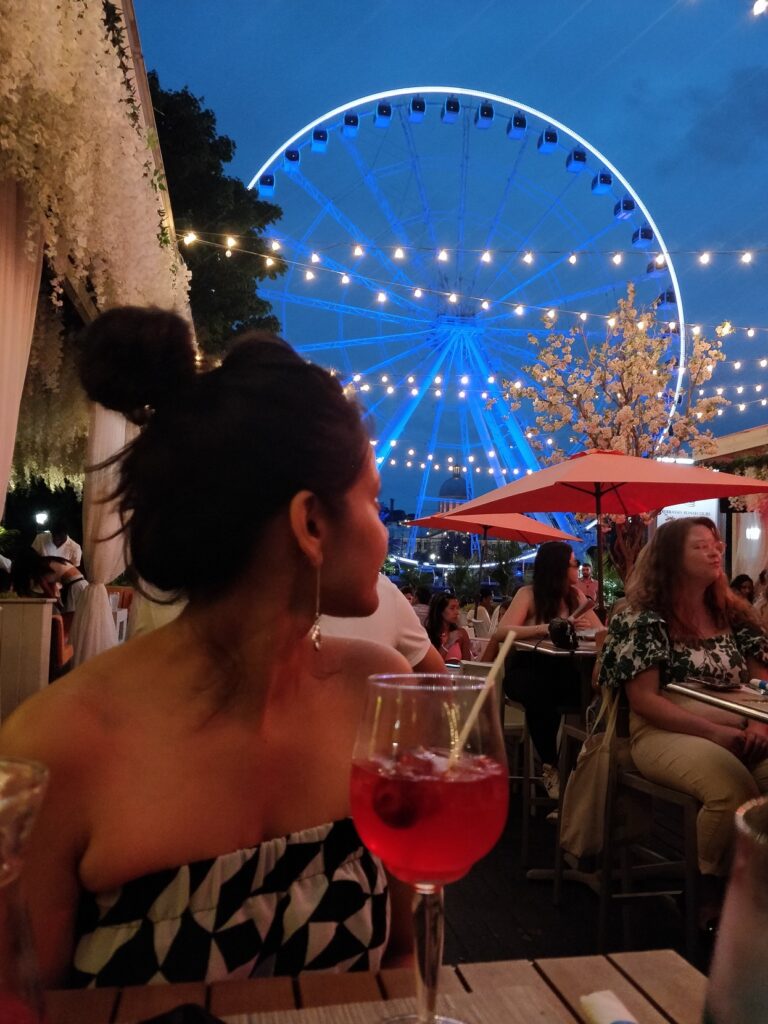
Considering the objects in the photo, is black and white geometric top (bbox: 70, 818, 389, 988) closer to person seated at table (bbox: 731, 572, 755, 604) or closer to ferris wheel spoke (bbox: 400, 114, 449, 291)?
person seated at table (bbox: 731, 572, 755, 604)

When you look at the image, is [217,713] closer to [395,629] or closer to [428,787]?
[428,787]

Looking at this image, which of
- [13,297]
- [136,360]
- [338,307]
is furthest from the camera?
[338,307]

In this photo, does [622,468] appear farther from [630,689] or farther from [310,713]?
[310,713]

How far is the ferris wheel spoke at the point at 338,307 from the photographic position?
623 inches

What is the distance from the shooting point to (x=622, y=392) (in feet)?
32.0

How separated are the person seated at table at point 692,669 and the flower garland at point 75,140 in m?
3.40

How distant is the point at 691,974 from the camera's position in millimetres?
830

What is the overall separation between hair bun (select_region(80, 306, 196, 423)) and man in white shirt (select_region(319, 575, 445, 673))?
5.72ft

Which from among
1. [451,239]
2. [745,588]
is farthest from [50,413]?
[451,239]

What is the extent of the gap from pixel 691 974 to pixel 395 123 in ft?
59.7

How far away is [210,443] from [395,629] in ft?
6.29

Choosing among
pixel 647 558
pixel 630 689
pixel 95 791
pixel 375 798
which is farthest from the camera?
pixel 647 558

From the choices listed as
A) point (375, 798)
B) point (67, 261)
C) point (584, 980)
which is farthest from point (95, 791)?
point (67, 261)

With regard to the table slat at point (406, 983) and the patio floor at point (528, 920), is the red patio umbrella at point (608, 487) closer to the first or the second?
the patio floor at point (528, 920)
